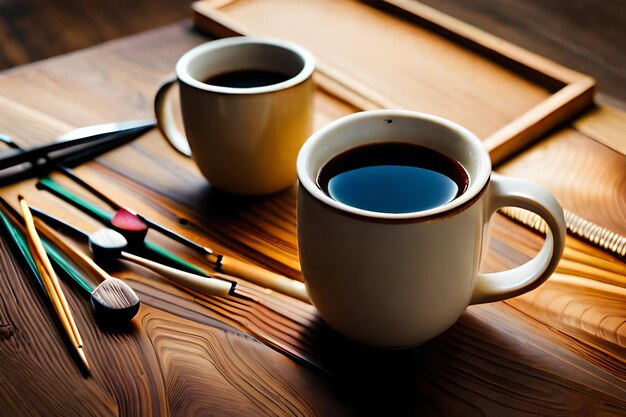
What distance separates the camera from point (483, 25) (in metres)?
1.62

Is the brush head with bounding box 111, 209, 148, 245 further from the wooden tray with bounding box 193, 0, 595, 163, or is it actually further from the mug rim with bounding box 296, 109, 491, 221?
the wooden tray with bounding box 193, 0, 595, 163

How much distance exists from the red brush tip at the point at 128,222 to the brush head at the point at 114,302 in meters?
0.09

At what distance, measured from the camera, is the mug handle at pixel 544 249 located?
0.60 meters

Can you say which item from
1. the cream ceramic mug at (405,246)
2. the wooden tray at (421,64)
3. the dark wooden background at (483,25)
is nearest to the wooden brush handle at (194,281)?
the cream ceramic mug at (405,246)

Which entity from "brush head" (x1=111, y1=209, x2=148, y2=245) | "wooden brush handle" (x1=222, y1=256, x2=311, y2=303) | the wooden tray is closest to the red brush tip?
"brush head" (x1=111, y1=209, x2=148, y2=245)

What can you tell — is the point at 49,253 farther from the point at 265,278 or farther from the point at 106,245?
the point at 265,278

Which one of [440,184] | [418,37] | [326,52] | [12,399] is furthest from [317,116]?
[12,399]

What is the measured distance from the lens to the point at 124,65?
3.69 ft

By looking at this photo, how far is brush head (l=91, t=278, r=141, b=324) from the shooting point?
0.69 m

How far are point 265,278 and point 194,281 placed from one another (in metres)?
0.08

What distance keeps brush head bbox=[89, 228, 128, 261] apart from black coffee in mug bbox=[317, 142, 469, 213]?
0.26 m

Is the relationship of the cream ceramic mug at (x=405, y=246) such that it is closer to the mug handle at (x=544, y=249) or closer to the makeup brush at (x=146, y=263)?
the mug handle at (x=544, y=249)

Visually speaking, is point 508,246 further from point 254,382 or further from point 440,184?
point 254,382

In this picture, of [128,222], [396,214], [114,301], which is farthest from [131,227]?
[396,214]
